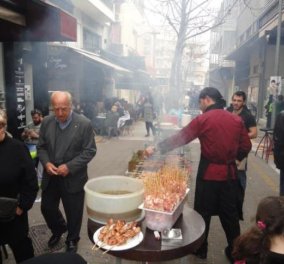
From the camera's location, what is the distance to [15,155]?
2.74 m

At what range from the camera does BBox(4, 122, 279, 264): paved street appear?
13.0 feet

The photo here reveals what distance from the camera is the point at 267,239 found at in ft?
5.89

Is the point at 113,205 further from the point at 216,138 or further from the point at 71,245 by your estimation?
the point at 71,245

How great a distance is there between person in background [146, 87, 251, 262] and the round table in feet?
2.71

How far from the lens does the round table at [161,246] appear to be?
220cm

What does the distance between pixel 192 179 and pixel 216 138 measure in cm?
398

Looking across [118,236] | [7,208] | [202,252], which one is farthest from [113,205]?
[202,252]

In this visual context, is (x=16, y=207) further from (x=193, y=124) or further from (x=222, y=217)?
(x=222, y=217)

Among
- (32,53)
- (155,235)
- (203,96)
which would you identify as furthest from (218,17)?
(155,235)

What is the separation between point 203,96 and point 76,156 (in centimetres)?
151

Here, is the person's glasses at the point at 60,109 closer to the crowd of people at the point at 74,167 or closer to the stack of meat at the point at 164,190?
the crowd of people at the point at 74,167

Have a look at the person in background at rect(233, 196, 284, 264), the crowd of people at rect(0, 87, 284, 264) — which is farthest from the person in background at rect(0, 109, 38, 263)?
the person in background at rect(233, 196, 284, 264)

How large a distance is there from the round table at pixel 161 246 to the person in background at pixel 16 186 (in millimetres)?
695

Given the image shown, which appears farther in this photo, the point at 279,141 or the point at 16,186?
the point at 279,141
